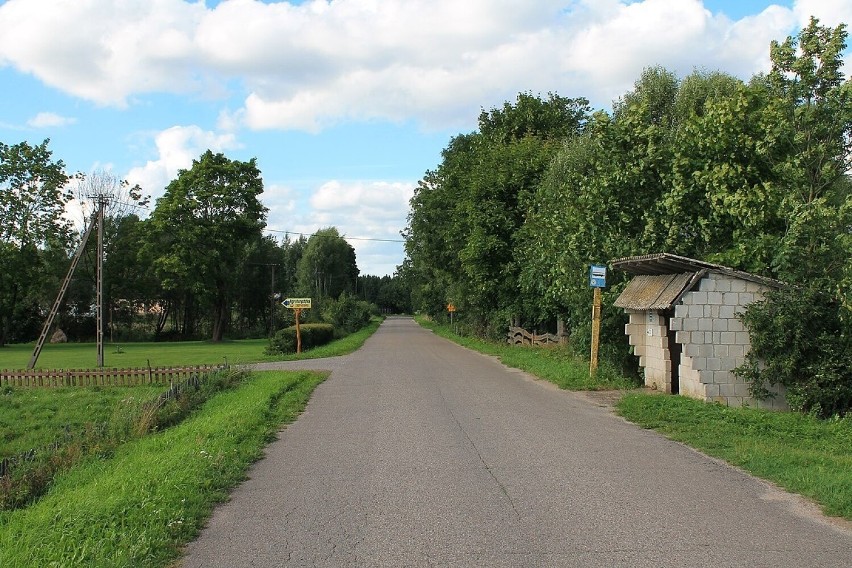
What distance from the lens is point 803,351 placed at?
1288 cm

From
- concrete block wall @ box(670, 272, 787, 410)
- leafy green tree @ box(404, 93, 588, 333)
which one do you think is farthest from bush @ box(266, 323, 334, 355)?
concrete block wall @ box(670, 272, 787, 410)

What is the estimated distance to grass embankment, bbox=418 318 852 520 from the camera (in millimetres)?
7207

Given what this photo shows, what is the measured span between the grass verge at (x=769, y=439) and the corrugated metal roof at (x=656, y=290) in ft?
6.25

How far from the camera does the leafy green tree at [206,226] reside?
57625 millimetres

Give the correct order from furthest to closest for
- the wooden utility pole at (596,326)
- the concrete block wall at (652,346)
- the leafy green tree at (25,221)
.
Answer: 1. the leafy green tree at (25,221)
2. the wooden utility pole at (596,326)
3. the concrete block wall at (652,346)

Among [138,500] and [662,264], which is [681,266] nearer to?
[662,264]

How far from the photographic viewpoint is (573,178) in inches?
→ 870

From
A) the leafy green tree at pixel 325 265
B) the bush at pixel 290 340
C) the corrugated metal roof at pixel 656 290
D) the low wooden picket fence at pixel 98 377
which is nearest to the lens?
the corrugated metal roof at pixel 656 290

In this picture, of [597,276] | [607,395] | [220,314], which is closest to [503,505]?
[607,395]

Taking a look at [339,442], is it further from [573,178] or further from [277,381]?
[573,178]

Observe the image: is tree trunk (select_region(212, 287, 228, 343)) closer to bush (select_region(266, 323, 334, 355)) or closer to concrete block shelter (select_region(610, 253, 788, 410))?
bush (select_region(266, 323, 334, 355))

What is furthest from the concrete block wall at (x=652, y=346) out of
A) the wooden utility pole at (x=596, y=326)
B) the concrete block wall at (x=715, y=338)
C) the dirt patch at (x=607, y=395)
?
the concrete block wall at (x=715, y=338)

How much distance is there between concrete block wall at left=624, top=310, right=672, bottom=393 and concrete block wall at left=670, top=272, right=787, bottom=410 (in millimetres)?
1528

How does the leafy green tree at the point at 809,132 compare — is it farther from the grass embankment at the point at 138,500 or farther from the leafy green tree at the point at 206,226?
the leafy green tree at the point at 206,226
